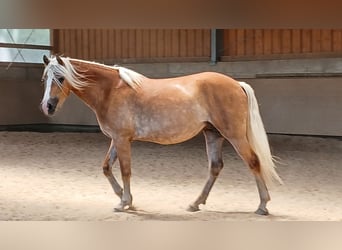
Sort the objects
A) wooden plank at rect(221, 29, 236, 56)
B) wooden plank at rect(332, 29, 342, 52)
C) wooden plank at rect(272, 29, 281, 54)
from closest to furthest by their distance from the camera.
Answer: wooden plank at rect(332, 29, 342, 52) → wooden plank at rect(272, 29, 281, 54) → wooden plank at rect(221, 29, 236, 56)

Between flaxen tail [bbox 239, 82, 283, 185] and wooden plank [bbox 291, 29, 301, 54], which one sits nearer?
flaxen tail [bbox 239, 82, 283, 185]

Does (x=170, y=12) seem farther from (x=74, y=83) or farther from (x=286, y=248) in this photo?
(x=74, y=83)

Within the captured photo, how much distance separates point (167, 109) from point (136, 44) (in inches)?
264

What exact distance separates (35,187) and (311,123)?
4.75 m

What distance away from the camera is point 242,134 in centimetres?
338

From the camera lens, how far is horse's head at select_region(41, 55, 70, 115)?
3334 millimetres

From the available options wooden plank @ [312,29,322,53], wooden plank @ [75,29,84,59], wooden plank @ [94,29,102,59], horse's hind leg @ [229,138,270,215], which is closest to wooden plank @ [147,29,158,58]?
wooden plank @ [94,29,102,59]

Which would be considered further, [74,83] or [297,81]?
[297,81]

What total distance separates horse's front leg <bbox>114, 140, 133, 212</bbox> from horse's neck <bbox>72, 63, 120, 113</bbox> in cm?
30

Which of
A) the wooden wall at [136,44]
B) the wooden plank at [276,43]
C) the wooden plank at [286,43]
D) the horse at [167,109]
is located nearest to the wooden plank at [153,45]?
the wooden wall at [136,44]

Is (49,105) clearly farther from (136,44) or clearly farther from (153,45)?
(136,44)

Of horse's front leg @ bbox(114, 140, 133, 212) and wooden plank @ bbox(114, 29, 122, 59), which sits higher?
wooden plank @ bbox(114, 29, 122, 59)

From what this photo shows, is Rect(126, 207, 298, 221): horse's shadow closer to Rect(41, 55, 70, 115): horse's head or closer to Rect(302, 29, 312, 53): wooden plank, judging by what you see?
Rect(41, 55, 70, 115): horse's head

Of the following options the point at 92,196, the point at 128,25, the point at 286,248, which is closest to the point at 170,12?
the point at 128,25
